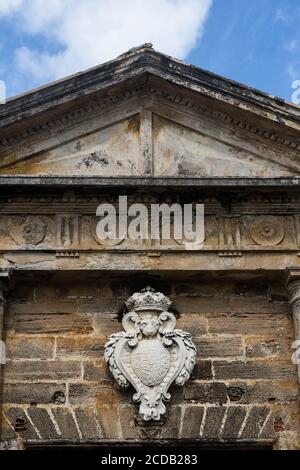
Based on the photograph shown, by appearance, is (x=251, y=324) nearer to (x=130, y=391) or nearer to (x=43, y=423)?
(x=130, y=391)

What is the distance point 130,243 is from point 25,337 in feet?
4.33

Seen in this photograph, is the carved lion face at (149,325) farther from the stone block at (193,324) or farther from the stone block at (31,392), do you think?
the stone block at (31,392)

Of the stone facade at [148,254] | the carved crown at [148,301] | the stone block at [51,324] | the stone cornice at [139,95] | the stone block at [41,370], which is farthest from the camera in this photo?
the stone cornice at [139,95]

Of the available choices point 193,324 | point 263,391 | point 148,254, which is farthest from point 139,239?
point 263,391

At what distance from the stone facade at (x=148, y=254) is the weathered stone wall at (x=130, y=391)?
0.5 inches

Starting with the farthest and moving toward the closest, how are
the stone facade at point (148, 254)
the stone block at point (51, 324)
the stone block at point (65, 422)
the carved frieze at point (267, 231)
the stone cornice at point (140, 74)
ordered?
the stone cornice at point (140, 74)
the carved frieze at point (267, 231)
the stone block at point (51, 324)
the stone facade at point (148, 254)
the stone block at point (65, 422)

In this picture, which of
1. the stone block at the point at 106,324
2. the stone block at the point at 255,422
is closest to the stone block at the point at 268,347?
the stone block at the point at 255,422

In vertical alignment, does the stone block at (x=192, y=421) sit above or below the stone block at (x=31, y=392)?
below

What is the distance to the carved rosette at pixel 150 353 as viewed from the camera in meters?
7.83

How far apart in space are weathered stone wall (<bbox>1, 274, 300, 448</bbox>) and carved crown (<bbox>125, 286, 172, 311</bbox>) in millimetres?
188

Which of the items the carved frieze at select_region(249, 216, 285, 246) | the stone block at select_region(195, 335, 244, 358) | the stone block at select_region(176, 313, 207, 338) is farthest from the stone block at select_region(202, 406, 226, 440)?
the carved frieze at select_region(249, 216, 285, 246)

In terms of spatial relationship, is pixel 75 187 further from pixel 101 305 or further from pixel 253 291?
pixel 253 291

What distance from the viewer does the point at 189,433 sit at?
783 centimetres

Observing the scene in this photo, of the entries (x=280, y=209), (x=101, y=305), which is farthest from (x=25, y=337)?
(x=280, y=209)
